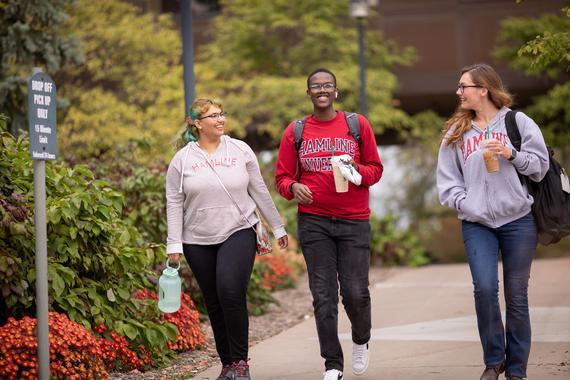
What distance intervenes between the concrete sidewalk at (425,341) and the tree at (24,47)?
628 cm

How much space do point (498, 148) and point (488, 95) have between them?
518 millimetres

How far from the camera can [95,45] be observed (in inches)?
823

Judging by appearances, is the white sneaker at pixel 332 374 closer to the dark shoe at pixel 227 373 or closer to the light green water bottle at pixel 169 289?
the dark shoe at pixel 227 373

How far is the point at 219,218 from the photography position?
6336 millimetres

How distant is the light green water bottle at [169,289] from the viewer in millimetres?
6379

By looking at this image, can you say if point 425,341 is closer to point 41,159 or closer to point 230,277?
point 230,277

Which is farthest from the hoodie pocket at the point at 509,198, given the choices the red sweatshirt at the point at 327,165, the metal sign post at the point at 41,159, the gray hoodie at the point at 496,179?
the metal sign post at the point at 41,159

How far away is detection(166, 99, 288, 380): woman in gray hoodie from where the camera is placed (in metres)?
6.34

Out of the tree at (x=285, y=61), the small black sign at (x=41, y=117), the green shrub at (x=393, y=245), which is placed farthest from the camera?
the tree at (x=285, y=61)

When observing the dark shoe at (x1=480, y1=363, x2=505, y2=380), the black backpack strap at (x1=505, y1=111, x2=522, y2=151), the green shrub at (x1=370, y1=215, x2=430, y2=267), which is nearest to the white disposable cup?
the black backpack strap at (x1=505, y1=111, x2=522, y2=151)

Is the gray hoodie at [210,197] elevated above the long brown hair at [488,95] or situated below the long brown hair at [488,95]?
below

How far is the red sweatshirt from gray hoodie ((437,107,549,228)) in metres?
0.56

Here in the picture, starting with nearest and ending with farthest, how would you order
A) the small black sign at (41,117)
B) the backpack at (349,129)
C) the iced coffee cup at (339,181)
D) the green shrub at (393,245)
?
the small black sign at (41,117) → the iced coffee cup at (339,181) → the backpack at (349,129) → the green shrub at (393,245)

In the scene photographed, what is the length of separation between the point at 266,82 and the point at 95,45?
3.65m
